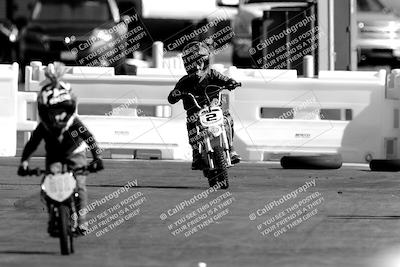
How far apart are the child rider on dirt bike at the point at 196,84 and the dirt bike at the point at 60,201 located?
229 inches

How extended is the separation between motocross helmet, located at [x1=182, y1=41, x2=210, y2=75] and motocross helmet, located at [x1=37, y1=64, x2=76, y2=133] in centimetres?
572

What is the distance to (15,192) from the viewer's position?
17297 millimetres

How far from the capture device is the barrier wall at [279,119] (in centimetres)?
2247

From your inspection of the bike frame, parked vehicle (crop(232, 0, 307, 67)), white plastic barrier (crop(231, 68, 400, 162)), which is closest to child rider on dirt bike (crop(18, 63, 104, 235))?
the bike frame

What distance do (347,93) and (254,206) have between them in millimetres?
7018

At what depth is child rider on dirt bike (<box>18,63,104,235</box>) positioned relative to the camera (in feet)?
40.1

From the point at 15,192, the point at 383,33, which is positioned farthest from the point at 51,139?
the point at 383,33

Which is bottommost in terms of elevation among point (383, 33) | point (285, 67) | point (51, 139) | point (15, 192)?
point (383, 33)

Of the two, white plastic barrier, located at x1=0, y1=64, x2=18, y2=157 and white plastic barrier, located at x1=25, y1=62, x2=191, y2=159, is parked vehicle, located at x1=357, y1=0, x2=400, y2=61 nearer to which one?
white plastic barrier, located at x1=25, y1=62, x2=191, y2=159

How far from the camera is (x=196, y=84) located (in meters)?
17.9

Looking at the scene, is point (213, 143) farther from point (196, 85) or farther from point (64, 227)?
point (64, 227)

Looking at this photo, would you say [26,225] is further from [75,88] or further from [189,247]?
[75,88]

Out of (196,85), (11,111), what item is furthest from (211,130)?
(11,111)

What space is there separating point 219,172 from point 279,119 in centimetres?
513
